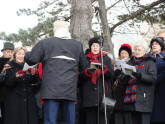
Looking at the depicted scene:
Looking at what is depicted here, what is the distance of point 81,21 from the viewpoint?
749cm

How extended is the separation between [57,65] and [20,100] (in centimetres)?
126

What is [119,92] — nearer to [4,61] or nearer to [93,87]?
[93,87]

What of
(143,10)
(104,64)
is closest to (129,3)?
(143,10)

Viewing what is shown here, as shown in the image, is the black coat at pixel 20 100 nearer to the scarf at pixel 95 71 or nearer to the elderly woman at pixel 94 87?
the elderly woman at pixel 94 87

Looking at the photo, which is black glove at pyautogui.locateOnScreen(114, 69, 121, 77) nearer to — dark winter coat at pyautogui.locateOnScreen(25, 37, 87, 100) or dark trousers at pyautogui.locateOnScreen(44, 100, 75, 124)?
dark winter coat at pyautogui.locateOnScreen(25, 37, 87, 100)

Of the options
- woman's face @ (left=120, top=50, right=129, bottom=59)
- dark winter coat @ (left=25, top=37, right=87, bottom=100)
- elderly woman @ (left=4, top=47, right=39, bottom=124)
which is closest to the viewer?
dark winter coat @ (left=25, top=37, right=87, bottom=100)

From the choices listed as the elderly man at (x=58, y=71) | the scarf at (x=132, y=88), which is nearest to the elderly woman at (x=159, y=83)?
the scarf at (x=132, y=88)

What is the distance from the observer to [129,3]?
12.4m

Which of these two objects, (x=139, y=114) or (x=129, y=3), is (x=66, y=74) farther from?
(x=129, y=3)

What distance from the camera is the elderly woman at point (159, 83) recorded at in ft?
17.3

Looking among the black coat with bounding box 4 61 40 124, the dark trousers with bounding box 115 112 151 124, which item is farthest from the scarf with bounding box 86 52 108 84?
the black coat with bounding box 4 61 40 124

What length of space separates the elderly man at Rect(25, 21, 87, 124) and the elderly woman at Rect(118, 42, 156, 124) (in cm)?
113

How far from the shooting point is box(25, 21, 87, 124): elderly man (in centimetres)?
453

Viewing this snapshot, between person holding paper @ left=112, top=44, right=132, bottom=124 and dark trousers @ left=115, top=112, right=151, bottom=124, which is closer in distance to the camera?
dark trousers @ left=115, top=112, right=151, bottom=124
